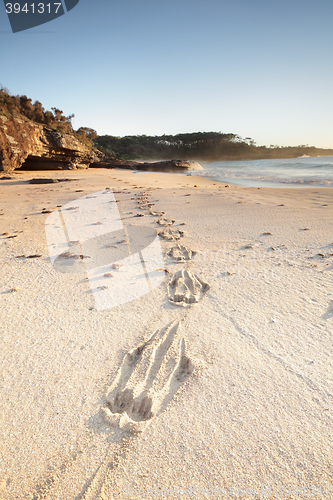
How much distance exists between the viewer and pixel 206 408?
4.08 feet

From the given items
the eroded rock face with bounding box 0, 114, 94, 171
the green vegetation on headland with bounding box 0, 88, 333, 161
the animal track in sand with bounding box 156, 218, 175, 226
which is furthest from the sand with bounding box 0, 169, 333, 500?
the green vegetation on headland with bounding box 0, 88, 333, 161

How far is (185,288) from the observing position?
224cm

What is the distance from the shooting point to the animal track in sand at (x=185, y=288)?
2.08 meters

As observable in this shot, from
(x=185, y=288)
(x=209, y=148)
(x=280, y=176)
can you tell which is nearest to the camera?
(x=185, y=288)

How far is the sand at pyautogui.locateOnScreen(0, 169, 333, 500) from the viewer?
1.00 metres

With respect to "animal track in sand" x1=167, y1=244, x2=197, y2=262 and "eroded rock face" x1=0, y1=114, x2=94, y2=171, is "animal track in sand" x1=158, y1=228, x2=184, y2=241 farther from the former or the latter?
"eroded rock face" x1=0, y1=114, x2=94, y2=171

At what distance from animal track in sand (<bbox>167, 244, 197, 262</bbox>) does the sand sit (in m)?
0.10

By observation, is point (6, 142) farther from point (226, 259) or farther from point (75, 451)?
point (75, 451)

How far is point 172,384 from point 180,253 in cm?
169

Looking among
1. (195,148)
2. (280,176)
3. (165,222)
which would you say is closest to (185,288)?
(165,222)

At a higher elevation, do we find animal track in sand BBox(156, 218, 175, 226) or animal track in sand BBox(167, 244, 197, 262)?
animal track in sand BBox(156, 218, 175, 226)

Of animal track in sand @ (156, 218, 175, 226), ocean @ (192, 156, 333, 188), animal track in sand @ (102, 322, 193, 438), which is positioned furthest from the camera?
ocean @ (192, 156, 333, 188)

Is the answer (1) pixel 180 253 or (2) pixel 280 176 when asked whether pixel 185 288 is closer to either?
(1) pixel 180 253

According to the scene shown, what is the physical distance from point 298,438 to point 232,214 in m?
3.71
